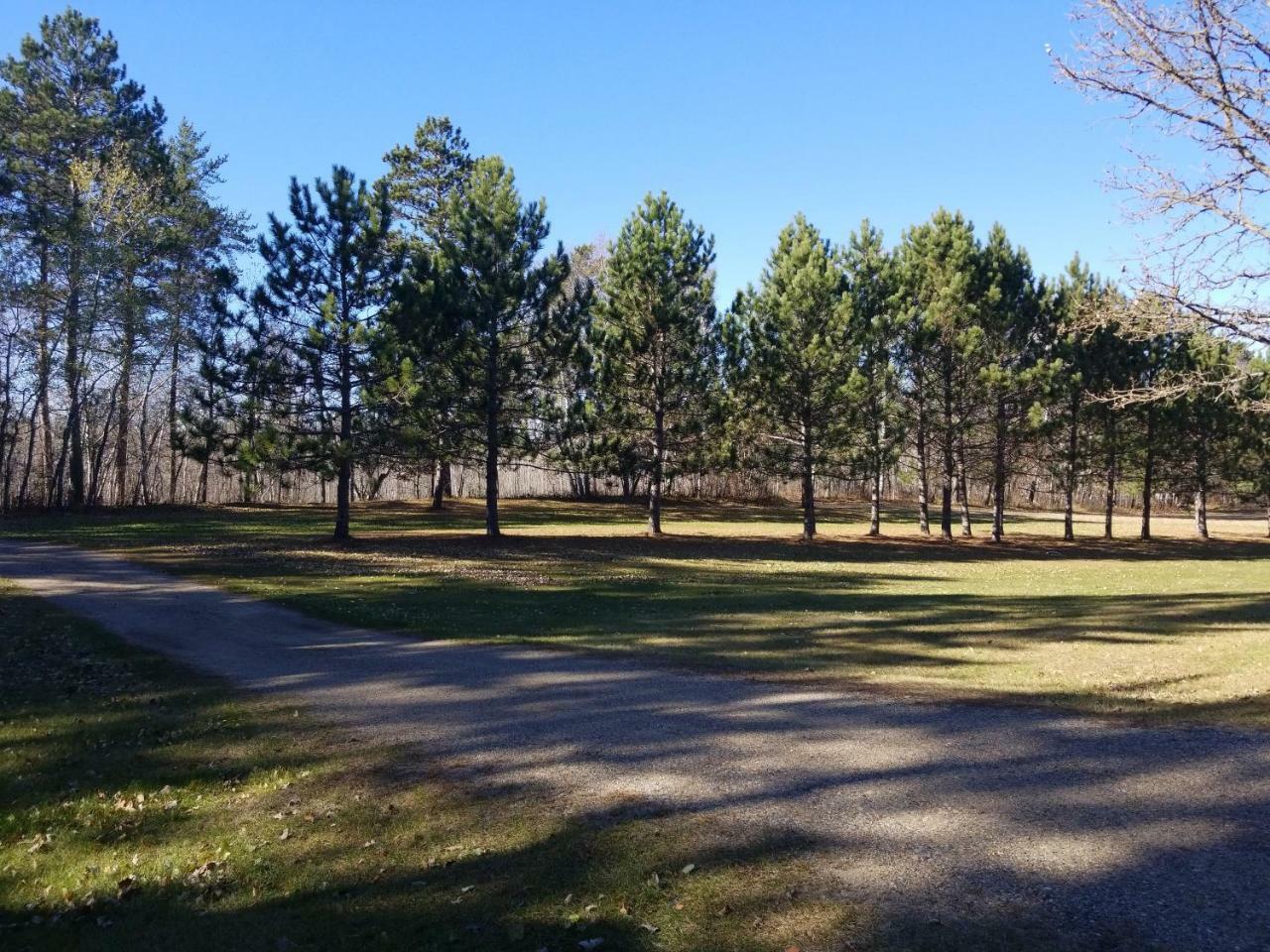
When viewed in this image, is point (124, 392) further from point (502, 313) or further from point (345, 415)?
point (502, 313)

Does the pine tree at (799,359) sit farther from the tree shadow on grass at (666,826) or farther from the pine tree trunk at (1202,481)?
the tree shadow on grass at (666,826)

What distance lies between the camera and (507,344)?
93.9 feet

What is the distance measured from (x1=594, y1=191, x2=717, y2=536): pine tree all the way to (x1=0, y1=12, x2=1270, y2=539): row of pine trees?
0.32ft

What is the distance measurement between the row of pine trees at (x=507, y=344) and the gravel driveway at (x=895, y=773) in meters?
15.6

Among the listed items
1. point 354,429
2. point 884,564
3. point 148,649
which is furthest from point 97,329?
point 884,564

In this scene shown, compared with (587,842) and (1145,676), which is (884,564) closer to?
(1145,676)

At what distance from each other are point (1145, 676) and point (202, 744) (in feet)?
30.1

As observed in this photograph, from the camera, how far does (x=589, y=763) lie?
6.64 metres

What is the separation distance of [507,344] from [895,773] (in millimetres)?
23988

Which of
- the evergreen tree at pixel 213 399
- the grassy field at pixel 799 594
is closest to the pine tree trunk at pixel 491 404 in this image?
the grassy field at pixel 799 594

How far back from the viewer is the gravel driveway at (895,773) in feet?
14.2

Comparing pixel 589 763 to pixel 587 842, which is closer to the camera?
pixel 587 842

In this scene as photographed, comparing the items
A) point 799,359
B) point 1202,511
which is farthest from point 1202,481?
point 799,359

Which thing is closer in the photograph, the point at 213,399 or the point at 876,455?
the point at 213,399
